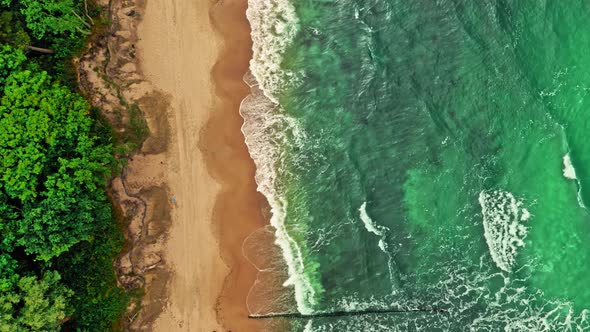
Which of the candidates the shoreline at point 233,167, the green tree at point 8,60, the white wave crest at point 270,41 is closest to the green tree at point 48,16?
the green tree at point 8,60

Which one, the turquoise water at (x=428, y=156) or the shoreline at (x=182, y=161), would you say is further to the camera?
the turquoise water at (x=428, y=156)

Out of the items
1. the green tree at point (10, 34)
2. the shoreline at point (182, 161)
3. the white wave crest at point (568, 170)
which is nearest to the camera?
the green tree at point (10, 34)

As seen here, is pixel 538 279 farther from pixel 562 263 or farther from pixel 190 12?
pixel 190 12

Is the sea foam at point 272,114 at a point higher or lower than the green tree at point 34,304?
higher

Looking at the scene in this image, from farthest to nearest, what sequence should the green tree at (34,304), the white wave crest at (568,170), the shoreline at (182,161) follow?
the white wave crest at (568,170) < the shoreline at (182,161) < the green tree at (34,304)

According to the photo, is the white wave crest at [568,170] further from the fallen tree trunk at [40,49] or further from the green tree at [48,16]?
the fallen tree trunk at [40,49]

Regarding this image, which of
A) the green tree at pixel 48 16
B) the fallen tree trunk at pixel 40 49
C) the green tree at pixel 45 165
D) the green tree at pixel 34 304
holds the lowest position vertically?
the green tree at pixel 34 304
